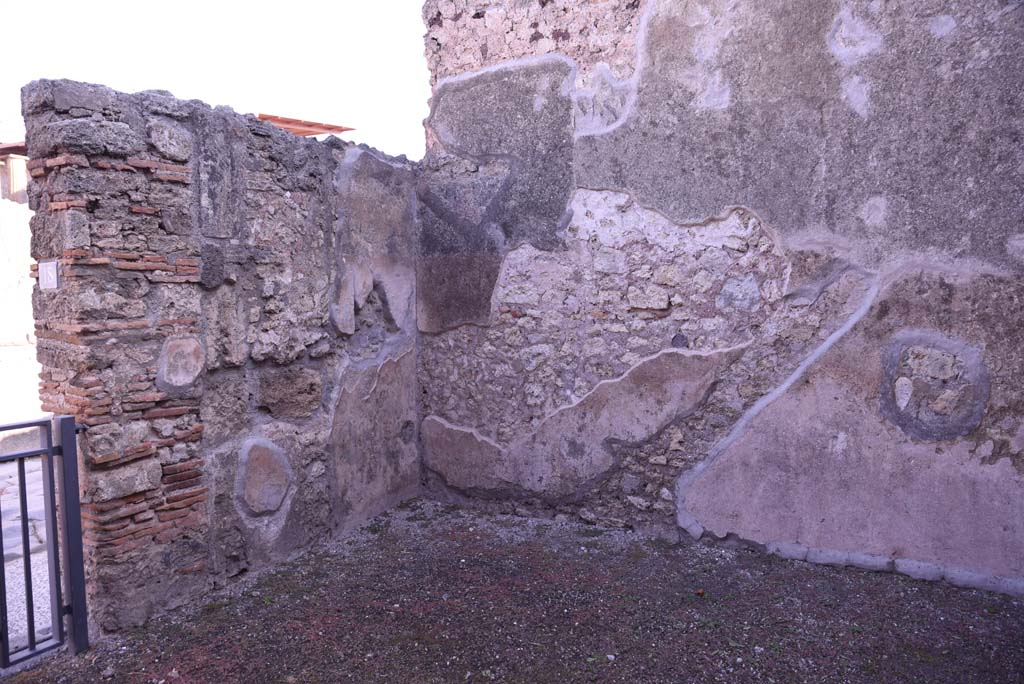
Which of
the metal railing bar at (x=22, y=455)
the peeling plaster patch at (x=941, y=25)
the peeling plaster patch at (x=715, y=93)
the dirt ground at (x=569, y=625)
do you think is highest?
the peeling plaster patch at (x=941, y=25)

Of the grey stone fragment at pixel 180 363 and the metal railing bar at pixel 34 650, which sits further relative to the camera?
the grey stone fragment at pixel 180 363

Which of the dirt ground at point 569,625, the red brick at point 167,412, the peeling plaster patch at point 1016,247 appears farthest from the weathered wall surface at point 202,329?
the peeling plaster patch at point 1016,247

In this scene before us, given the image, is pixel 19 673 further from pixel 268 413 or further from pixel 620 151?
pixel 620 151

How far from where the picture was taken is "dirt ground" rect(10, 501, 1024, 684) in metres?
2.43

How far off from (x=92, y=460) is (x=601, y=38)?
287cm

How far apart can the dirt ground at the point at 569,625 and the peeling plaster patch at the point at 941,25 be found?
2213 millimetres

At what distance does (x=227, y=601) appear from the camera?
9.71 feet

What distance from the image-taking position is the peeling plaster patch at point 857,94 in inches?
120

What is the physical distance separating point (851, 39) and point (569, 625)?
2628 millimetres

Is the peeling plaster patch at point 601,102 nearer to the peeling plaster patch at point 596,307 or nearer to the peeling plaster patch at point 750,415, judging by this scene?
the peeling plaster patch at point 596,307

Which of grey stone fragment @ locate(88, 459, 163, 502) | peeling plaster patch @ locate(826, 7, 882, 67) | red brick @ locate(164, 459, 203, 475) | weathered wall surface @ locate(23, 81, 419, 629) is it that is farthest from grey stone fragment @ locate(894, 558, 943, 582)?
grey stone fragment @ locate(88, 459, 163, 502)

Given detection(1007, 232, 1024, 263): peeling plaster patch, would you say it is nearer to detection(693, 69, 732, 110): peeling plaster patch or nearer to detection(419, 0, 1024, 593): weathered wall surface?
detection(419, 0, 1024, 593): weathered wall surface

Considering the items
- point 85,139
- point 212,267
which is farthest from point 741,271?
point 85,139

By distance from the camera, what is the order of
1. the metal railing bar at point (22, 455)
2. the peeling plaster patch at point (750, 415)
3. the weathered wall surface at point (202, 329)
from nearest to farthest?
the metal railing bar at point (22, 455), the weathered wall surface at point (202, 329), the peeling plaster patch at point (750, 415)
